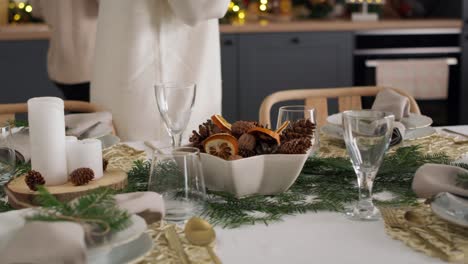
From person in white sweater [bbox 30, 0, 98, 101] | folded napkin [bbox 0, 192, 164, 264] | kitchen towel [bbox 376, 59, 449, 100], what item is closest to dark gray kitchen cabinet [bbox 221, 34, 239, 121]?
kitchen towel [bbox 376, 59, 449, 100]

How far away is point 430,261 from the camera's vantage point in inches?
37.9

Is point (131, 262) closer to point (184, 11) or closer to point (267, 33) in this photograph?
point (184, 11)

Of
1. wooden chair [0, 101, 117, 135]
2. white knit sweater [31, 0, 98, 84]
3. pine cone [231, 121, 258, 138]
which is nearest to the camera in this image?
pine cone [231, 121, 258, 138]

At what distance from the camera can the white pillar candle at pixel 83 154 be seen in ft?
3.96

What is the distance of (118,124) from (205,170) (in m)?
0.95

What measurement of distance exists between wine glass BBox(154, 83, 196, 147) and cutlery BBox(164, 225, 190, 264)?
0.32 metres

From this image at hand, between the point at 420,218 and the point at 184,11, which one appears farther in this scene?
the point at 184,11

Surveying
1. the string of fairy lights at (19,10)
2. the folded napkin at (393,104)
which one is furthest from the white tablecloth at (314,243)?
the string of fairy lights at (19,10)

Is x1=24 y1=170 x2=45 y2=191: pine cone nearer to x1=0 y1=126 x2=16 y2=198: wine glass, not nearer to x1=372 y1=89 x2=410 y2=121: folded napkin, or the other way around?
x1=0 y1=126 x2=16 y2=198: wine glass

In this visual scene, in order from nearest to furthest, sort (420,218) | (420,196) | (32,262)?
1. (32,262)
2. (420,218)
3. (420,196)

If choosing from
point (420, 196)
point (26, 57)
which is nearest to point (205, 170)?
point (420, 196)

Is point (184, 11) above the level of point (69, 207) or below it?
above

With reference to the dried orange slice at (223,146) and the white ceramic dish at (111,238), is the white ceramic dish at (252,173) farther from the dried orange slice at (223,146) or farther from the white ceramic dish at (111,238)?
the white ceramic dish at (111,238)

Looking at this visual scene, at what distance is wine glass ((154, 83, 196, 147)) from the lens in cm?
134
